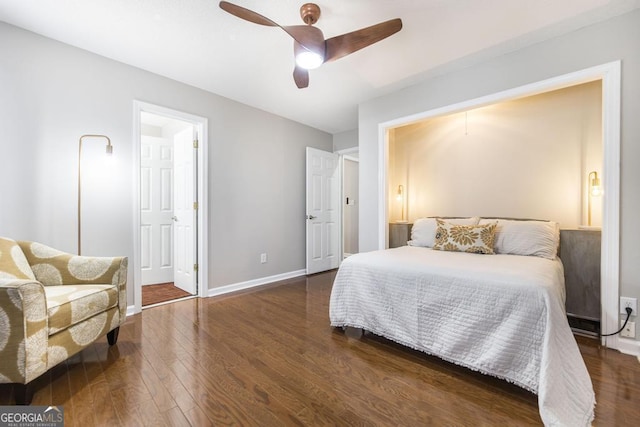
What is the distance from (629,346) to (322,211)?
3532 millimetres

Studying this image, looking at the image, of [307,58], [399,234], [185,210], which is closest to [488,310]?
[399,234]

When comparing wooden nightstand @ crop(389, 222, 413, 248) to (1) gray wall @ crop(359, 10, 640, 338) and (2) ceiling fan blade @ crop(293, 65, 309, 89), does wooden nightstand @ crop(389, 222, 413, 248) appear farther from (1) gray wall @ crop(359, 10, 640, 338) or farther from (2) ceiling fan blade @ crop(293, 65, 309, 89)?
(2) ceiling fan blade @ crop(293, 65, 309, 89)

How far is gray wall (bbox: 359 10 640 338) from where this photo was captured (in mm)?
1971

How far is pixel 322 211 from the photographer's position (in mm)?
4594

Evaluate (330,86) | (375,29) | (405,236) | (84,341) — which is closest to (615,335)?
(405,236)

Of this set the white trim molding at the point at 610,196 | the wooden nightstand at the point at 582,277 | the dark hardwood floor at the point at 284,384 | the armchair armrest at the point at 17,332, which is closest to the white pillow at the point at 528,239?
the wooden nightstand at the point at 582,277

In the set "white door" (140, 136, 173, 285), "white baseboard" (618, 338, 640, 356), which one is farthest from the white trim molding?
"white door" (140, 136, 173, 285)

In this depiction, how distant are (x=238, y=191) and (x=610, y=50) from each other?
3.68m

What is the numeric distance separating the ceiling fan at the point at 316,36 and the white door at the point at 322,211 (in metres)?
2.41

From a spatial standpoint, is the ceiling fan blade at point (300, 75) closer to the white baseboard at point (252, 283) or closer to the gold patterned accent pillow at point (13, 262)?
the gold patterned accent pillow at point (13, 262)

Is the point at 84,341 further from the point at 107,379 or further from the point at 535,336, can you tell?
the point at 535,336

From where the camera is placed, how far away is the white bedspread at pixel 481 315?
4.62 ft

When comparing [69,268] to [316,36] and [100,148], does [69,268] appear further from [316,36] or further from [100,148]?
[316,36]

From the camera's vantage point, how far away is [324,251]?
4660 mm
